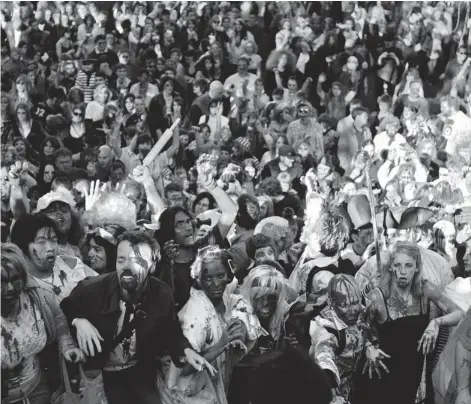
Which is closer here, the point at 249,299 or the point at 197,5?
the point at 249,299

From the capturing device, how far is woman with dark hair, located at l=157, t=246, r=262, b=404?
6398mm

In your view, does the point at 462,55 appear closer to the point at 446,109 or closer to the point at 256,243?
the point at 446,109

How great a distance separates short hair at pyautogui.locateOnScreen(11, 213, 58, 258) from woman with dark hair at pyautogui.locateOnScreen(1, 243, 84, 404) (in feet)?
2.06

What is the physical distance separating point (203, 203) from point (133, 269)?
3.21 meters

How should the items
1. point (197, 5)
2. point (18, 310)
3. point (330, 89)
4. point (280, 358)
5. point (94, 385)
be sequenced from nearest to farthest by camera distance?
point (280, 358), point (18, 310), point (94, 385), point (330, 89), point (197, 5)

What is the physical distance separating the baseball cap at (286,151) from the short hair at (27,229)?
20.3 ft

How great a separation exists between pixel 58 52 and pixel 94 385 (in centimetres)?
988

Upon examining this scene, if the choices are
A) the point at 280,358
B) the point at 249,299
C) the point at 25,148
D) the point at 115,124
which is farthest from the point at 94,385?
the point at 115,124

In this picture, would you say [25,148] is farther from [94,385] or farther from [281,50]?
[94,385]

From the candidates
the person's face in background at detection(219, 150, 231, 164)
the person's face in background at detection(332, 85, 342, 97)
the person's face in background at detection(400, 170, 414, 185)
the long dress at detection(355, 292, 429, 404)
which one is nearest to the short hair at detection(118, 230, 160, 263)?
the long dress at detection(355, 292, 429, 404)

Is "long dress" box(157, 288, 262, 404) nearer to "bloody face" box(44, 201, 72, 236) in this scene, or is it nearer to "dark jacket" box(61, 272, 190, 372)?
"dark jacket" box(61, 272, 190, 372)

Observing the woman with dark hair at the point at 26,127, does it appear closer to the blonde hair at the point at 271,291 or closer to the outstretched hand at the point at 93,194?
the outstretched hand at the point at 93,194

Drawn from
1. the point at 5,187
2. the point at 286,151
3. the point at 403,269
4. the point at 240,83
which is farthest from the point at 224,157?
the point at 403,269

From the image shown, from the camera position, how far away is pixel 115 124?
43.8ft
